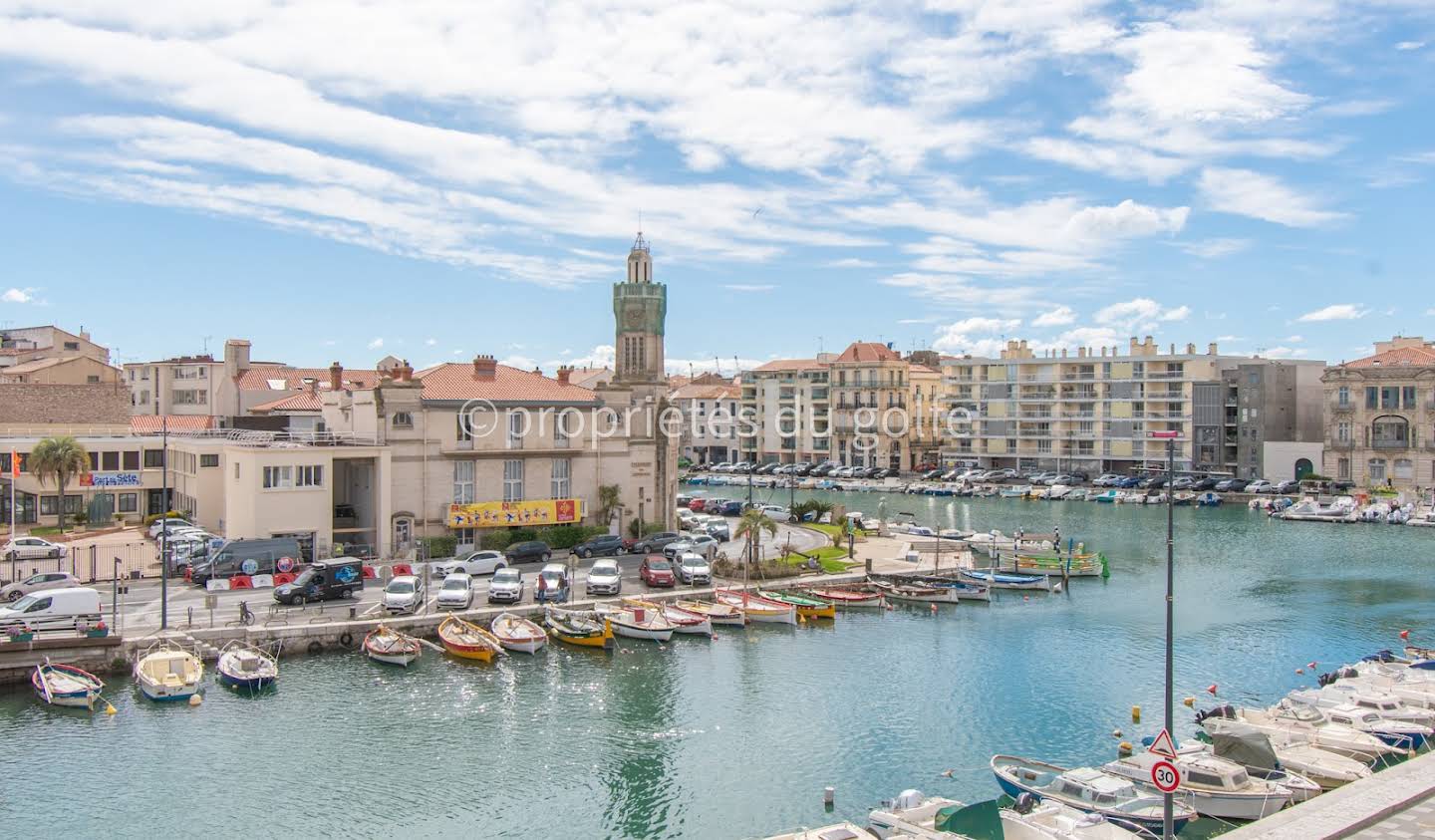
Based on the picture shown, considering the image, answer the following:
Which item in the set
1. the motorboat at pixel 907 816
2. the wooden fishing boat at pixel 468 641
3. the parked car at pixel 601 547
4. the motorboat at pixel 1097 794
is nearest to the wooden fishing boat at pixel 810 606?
the parked car at pixel 601 547

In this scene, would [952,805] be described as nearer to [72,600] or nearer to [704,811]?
[704,811]

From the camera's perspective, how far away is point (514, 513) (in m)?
54.1

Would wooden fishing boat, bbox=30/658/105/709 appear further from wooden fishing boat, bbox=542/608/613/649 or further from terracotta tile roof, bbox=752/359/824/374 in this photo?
terracotta tile roof, bbox=752/359/824/374

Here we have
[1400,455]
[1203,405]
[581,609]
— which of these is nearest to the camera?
[581,609]

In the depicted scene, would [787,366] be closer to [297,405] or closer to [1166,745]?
[297,405]

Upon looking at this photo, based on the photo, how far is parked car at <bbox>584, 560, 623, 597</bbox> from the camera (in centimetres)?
4600

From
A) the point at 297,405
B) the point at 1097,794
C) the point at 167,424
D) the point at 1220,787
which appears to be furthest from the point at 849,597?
the point at 167,424

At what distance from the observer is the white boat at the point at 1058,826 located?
22156mm

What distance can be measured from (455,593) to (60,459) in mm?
25473

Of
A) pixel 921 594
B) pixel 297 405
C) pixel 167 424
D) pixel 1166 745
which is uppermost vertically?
pixel 297 405

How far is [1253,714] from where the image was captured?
30.9 m

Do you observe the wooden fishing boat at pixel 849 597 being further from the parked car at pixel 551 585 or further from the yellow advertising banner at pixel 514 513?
the yellow advertising banner at pixel 514 513

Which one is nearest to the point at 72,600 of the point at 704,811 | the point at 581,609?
the point at 581,609

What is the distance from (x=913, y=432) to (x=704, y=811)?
110m
